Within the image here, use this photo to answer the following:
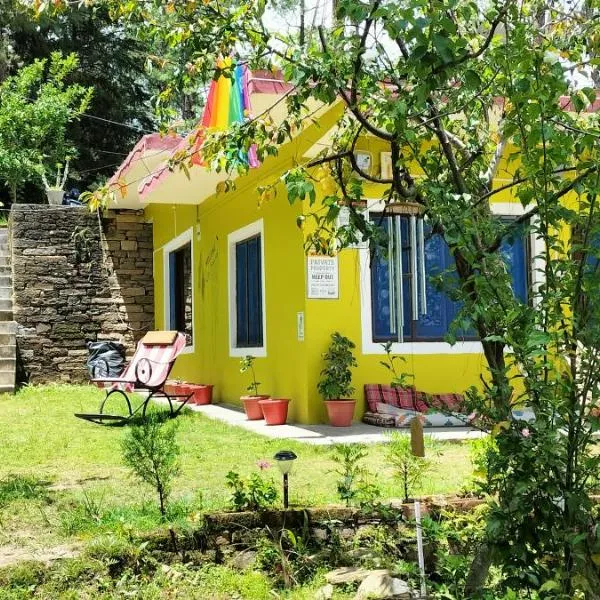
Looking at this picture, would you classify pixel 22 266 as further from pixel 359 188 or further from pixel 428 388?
pixel 359 188

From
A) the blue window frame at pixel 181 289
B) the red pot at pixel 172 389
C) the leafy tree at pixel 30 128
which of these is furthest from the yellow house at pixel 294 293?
the leafy tree at pixel 30 128

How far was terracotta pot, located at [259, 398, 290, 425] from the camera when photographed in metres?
7.75

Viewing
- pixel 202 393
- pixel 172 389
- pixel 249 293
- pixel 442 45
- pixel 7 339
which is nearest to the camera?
pixel 442 45

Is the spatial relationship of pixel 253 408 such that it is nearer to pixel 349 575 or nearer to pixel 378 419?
pixel 378 419

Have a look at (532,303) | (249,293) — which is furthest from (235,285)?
(532,303)

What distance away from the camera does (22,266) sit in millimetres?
12359

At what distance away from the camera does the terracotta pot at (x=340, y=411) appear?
293 inches

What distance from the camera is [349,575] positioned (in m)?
3.25

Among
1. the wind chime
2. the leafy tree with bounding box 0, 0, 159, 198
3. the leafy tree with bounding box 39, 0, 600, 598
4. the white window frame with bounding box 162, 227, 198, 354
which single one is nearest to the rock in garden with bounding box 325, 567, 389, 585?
the leafy tree with bounding box 39, 0, 600, 598

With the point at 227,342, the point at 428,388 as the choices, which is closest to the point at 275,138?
the point at 428,388

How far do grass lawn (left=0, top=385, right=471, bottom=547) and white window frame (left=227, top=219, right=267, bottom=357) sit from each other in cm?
126

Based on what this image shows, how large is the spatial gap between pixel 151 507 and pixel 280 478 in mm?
1064

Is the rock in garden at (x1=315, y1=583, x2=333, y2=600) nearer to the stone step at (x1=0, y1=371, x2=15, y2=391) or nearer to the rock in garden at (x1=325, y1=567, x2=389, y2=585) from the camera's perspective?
the rock in garden at (x1=325, y1=567, x2=389, y2=585)

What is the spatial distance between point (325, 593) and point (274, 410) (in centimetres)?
465
